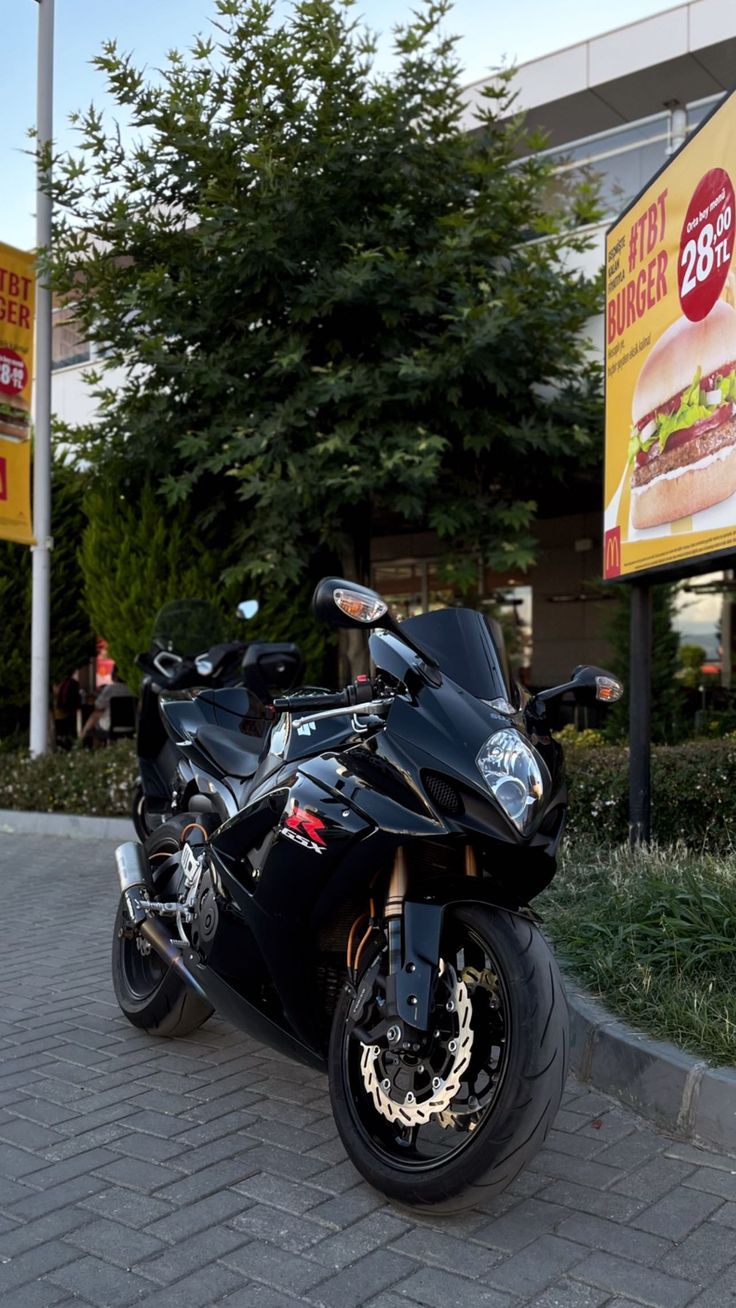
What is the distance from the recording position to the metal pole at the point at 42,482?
11.1m

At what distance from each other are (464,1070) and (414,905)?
38 cm

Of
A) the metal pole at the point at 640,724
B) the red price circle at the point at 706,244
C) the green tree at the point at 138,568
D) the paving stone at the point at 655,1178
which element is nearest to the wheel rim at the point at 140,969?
the paving stone at the point at 655,1178

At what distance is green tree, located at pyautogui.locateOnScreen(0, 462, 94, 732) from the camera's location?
39.3 ft

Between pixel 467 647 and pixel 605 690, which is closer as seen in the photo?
pixel 467 647

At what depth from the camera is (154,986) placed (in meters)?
4.14

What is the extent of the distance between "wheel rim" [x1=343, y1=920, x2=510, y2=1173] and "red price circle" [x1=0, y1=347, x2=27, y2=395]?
9.60 meters

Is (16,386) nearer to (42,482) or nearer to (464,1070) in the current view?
(42,482)

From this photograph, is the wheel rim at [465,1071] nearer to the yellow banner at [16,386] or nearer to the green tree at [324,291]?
the green tree at [324,291]

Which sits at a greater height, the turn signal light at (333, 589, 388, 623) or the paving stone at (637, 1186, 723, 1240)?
the turn signal light at (333, 589, 388, 623)

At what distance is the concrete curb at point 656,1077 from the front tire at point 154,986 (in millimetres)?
1266

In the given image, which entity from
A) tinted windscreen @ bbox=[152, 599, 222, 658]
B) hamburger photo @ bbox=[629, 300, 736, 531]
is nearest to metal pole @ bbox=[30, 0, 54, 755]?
tinted windscreen @ bbox=[152, 599, 222, 658]

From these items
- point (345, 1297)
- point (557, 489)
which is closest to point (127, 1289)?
point (345, 1297)

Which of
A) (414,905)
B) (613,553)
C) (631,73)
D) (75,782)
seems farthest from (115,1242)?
(631,73)

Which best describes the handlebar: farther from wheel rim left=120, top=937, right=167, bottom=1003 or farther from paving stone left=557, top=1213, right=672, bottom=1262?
wheel rim left=120, top=937, right=167, bottom=1003
